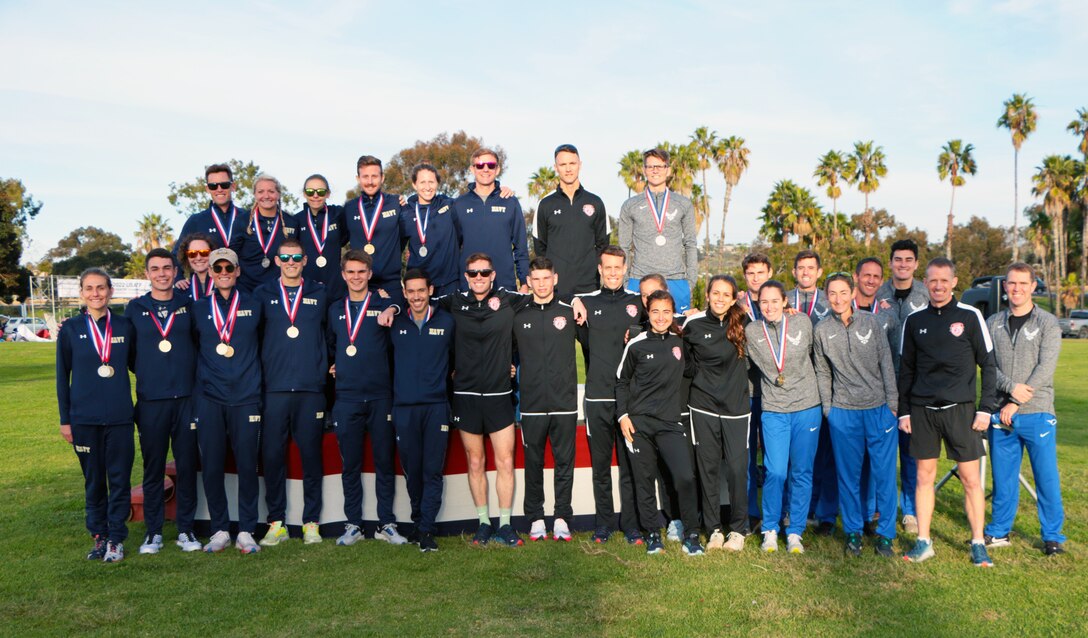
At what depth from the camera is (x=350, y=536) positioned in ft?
20.6

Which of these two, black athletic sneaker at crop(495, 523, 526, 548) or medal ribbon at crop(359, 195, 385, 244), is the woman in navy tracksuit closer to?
medal ribbon at crop(359, 195, 385, 244)

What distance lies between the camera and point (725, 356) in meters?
5.91

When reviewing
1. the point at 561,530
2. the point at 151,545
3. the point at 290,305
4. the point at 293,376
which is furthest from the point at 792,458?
the point at 151,545

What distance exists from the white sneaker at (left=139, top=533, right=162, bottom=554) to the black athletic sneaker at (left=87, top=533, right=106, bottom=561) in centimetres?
25

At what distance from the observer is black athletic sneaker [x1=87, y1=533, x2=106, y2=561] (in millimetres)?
5905

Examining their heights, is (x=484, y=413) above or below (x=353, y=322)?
below

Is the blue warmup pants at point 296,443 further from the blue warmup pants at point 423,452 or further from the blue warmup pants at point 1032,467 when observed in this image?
the blue warmup pants at point 1032,467

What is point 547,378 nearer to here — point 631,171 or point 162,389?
point 162,389

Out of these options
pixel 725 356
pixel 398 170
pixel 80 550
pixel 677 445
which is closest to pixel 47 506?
pixel 80 550

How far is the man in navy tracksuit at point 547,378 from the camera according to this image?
6129 millimetres

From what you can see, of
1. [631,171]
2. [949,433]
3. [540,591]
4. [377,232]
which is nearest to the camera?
[540,591]

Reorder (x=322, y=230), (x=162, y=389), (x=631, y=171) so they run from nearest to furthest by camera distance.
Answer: (x=162, y=389) → (x=322, y=230) → (x=631, y=171)

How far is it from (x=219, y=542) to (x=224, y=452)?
0.68 metres

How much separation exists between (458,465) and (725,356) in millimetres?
2343
